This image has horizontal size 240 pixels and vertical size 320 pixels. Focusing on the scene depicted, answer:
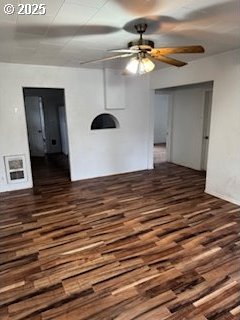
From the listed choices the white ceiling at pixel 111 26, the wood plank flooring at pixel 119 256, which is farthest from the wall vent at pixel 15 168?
the white ceiling at pixel 111 26

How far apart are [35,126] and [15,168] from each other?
3423 mm

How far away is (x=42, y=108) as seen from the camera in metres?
7.90

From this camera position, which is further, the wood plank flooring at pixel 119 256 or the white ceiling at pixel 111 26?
the white ceiling at pixel 111 26

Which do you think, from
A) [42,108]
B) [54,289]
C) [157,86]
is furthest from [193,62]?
[42,108]

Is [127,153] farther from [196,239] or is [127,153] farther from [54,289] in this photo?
[54,289]

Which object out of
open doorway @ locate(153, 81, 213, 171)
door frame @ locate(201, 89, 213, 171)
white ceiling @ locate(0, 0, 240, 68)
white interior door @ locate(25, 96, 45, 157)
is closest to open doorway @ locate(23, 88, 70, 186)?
white interior door @ locate(25, 96, 45, 157)

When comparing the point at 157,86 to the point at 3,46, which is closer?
the point at 3,46

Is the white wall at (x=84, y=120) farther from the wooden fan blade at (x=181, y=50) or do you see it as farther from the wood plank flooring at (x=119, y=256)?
the wooden fan blade at (x=181, y=50)

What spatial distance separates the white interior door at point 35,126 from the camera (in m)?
7.54

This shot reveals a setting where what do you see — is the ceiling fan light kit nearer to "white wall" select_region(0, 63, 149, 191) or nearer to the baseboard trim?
"white wall" select_region(0, 63, 149, 191)

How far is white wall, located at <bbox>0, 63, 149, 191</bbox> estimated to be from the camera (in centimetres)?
436

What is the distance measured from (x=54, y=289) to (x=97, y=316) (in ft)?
1.64

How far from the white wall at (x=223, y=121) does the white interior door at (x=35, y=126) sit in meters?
5.31
